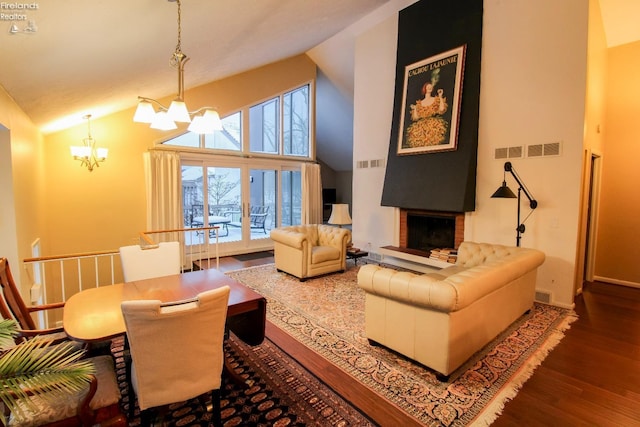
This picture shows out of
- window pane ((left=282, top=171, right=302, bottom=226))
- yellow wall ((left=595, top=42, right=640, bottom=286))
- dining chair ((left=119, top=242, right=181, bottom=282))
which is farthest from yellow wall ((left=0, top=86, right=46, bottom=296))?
yellow wall ((left=595, top=42, right=640, bottom=286))

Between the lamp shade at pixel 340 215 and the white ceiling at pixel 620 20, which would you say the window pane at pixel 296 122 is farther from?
the white ceiling at pixel 620 20

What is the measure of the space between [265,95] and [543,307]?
6600 mm

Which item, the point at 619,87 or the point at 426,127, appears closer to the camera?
the point at 619,87

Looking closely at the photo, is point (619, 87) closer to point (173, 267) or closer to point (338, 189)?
point (173, 267)

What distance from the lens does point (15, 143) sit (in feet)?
9.54

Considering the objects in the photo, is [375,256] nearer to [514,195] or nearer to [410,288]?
[514,195]

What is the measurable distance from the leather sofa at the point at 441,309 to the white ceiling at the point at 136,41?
2.69 m

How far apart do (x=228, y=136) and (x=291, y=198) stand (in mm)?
2296

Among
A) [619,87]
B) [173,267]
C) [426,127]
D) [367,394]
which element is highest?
[619,87]

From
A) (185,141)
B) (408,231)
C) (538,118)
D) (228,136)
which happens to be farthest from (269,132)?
(538,118)

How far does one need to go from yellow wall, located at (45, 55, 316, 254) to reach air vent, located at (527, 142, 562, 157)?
5.72m

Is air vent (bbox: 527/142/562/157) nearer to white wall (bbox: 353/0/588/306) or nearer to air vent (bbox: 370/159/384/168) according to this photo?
white wall (bbox: 353/0/588/306)

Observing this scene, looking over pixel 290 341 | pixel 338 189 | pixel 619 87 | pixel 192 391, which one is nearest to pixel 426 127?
pixel 619 87

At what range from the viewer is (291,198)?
827 cm
